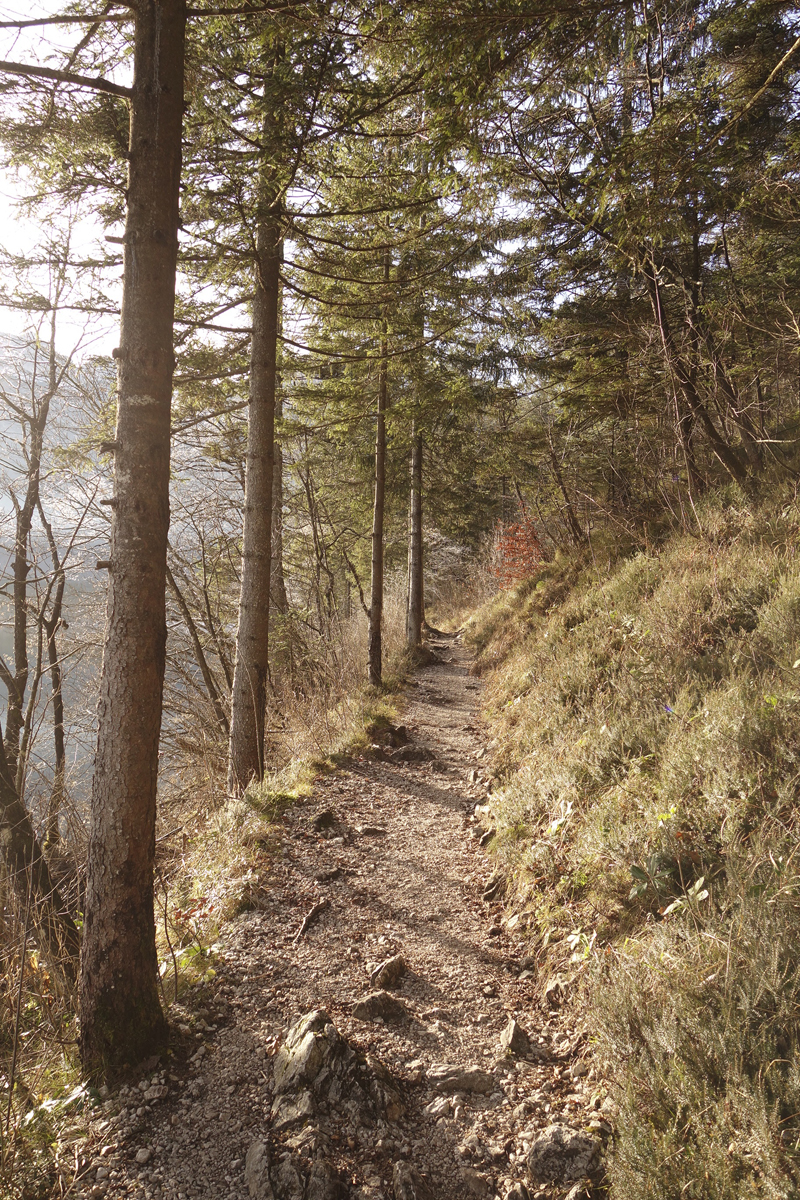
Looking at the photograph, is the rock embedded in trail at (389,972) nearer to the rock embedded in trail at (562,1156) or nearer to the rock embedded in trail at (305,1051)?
the rock embedded in trail at (305,1051)

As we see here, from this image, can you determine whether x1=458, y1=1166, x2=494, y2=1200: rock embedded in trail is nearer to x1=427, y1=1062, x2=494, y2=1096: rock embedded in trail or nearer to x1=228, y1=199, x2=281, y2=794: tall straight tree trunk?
x1=427, y1=1062, x2=494, y2=1096: rock embedded in trail

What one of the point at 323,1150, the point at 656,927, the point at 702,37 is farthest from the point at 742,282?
the point at 323,1150

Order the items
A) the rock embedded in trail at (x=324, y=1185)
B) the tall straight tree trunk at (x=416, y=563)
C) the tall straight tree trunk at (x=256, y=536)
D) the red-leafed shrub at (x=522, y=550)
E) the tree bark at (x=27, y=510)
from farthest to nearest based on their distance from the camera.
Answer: the tall straight tree trunk at (x=416, y=563) < the red-leafed shrub at (x=522, y=550) < the tree bark at (x=27, y=510) < the tall straight tree trunk at (x=256, y=536) < the rock embedded in trail at (x=324, y=1185)

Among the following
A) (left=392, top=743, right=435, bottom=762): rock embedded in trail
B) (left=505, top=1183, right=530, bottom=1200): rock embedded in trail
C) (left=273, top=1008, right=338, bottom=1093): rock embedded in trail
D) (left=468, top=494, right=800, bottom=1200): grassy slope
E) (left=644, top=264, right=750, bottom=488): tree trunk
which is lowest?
(left=392, top=743, right=435, bottom=762): rock embedded in trail

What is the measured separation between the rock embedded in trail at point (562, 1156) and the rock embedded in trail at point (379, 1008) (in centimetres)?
93

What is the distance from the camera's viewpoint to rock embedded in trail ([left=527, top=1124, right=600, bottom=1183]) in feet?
6.72

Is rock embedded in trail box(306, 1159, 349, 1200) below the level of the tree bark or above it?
below

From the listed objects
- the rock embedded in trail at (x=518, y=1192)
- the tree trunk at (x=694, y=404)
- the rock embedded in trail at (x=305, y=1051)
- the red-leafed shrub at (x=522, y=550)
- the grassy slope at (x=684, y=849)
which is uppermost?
the tree trunk at (x=694, y=404)

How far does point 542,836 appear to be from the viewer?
4.12 m

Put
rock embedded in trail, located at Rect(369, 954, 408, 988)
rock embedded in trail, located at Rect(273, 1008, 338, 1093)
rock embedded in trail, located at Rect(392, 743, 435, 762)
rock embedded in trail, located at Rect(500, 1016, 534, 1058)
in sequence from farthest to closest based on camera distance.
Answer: rock embedded in trail, located at Rect(392, 743, 435, 762), rock embedded in trail, located at Rect(369, 954, 408, 988), rock embedded in trail, located at Rect(500, 1016, 534, 1058), rock embedded in trail, located at Rect(273, 1008, 338, 1093)

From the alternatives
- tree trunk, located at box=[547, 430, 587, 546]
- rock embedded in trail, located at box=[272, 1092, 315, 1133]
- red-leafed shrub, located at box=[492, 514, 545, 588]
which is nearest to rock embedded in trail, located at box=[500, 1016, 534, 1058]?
rock embedded in trail, located at box=[272, 1092, 315, 1133]

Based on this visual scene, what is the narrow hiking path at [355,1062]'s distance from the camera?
2.08m

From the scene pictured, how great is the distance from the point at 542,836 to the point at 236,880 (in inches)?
90.2

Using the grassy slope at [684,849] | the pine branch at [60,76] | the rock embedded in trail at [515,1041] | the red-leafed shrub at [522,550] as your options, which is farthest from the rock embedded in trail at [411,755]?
the red-leafed shrub at [522,550]
